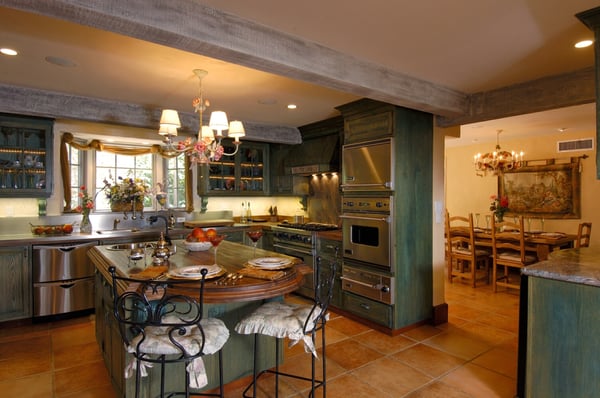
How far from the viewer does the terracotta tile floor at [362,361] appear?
254cm

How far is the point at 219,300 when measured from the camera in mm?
1826

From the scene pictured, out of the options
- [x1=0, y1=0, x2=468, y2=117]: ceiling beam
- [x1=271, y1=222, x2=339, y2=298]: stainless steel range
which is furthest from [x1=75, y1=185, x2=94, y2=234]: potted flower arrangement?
[x1=0, y1=0, x2=468, y2=117]: ceiling beam

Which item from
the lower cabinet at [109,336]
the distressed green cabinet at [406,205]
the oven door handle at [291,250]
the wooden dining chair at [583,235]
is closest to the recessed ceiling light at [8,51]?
the lower cabinet at [109,336]

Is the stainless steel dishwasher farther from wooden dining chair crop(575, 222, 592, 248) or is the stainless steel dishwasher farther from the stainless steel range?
wooden dining chair crop(575, 222, 592, 248)

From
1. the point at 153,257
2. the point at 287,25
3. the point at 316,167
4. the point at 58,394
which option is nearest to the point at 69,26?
the point at 287,25

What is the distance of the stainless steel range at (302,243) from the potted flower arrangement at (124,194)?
1.95 metres

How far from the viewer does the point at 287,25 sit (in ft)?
6.97

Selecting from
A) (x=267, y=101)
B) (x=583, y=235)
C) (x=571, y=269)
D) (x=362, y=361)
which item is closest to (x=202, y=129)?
(x=267, y=101)

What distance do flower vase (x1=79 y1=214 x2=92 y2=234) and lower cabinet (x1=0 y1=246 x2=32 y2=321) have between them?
671mm

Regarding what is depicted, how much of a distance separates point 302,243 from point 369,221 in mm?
1192

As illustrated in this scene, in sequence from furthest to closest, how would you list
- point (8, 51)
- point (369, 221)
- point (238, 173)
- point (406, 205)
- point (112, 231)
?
1. point (238, 173)
2. point (112, 231)
3. point (369, 221)
4. point (406, 205)
5. point (8, 51)

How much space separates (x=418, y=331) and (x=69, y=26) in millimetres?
3883

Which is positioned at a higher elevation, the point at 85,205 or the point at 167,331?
the point at 85,205

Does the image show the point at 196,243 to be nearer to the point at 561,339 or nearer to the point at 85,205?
the point at 85,205
